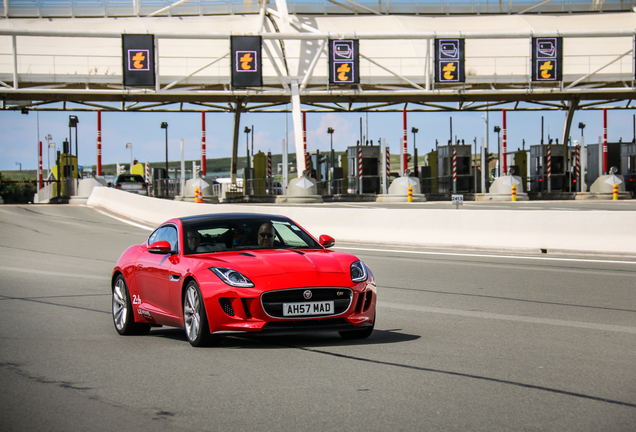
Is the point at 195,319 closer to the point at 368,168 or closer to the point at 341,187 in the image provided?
the point at 368,168

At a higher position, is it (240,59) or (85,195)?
(240,59)

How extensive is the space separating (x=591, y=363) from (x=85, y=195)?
4229cm

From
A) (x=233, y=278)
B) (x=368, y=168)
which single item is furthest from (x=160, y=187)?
(x=233, y=278)

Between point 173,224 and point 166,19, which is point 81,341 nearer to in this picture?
point 173,224

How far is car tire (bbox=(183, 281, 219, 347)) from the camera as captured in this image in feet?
22.8

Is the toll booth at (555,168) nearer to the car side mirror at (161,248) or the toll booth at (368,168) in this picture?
the toll booth at (368,168)

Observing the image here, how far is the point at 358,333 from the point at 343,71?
33394 millimetres

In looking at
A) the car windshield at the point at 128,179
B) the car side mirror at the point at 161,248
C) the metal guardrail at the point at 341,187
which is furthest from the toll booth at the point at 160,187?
the car side mirror at the point at 161,248

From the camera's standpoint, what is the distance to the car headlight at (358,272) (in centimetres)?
714

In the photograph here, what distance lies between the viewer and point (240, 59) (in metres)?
39.0

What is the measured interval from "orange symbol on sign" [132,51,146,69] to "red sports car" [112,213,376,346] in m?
31.9

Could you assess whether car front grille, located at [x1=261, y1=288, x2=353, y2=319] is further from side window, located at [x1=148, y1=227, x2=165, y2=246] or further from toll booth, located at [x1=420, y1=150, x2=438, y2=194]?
toll booth, located at [x1=420, y1=150, x2=438, y2=194]

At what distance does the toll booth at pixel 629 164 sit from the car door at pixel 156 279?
46.1m

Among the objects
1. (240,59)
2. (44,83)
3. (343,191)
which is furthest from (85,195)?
(343,191)
